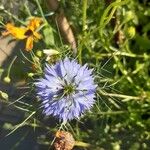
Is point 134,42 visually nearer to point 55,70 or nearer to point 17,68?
point 17,68

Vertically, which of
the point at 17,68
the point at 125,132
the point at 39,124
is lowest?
the point at 125,132

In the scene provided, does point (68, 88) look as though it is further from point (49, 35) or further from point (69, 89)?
point (49, 35)

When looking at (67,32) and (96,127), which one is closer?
(67,32)

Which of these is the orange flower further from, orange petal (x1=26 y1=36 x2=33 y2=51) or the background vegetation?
the background vegetation

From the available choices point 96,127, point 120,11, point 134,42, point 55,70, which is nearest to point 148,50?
point 134,42

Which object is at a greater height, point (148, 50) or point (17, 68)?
point (17, 68)

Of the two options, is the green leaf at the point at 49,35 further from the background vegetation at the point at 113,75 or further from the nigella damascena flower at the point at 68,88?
the nigella damascena flower at the point at 68,88

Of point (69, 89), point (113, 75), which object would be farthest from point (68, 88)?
point (113, 75)

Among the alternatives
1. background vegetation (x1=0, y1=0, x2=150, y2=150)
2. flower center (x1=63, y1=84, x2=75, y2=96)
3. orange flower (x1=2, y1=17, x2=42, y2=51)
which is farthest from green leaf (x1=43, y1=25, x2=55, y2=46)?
flower center (x1=63, y1=84, x2=75, y2=96)
